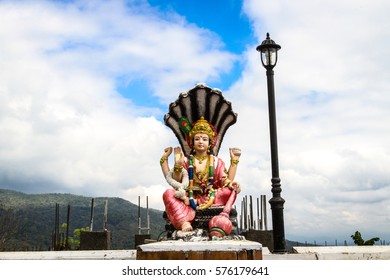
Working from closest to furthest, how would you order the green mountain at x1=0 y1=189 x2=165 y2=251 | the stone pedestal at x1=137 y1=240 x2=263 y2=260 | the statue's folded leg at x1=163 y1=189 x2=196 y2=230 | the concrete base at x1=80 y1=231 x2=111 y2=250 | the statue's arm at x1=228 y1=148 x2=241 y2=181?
1. the stone pedestal at x1=137 y1=240 x2=263 y2=260
2. the statue's folded leg at x1=163 y1=189 x2=196 y2=230
3. the statue's arm at x1=228 y1=148 x2=241 y2=181
4. the concrete base at x1=80 y1=231 x2=111 y2=250
5. the green mountain at x1=0 y1=189 x2=165 y2=251

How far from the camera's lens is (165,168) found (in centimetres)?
642

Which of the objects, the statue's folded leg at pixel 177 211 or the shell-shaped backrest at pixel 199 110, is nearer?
the statue's folded leg at pixel 177 211

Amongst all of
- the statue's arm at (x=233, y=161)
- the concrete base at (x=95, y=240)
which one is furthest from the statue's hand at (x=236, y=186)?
the concrete base at (x=95, y=240)

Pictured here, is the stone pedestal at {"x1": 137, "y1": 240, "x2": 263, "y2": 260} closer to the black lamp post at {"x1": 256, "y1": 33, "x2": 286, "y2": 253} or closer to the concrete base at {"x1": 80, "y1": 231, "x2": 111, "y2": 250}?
the black lamp post at {"x1": 256, "y1": 33, "x2": 286, "y2": 253}

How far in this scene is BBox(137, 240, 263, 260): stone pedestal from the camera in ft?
15.2

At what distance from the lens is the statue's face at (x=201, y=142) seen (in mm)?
6461

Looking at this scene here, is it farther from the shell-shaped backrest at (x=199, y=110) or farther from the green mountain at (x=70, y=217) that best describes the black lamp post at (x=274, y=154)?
the green mountain at (x=70, y=217)

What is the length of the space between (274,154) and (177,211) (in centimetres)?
232

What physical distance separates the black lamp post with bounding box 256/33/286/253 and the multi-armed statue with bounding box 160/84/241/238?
3.66ft

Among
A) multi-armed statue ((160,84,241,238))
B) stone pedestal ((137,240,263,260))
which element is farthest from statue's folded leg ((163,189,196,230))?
stone pedestal ((137,240,263,260))

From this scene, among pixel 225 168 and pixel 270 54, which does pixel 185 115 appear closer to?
pixel 225 168

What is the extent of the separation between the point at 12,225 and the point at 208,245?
39.8 ft

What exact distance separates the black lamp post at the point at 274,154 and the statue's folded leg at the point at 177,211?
1.89 meters

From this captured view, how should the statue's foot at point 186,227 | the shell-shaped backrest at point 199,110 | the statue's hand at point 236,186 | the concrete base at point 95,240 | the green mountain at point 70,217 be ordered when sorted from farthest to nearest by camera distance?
the green mountain at point 70,217
the concrete base at point 95,240
the shell-shaped backrest at point 199,110
the statue's hand at point 236,186
the statue's foot at point 186,227
